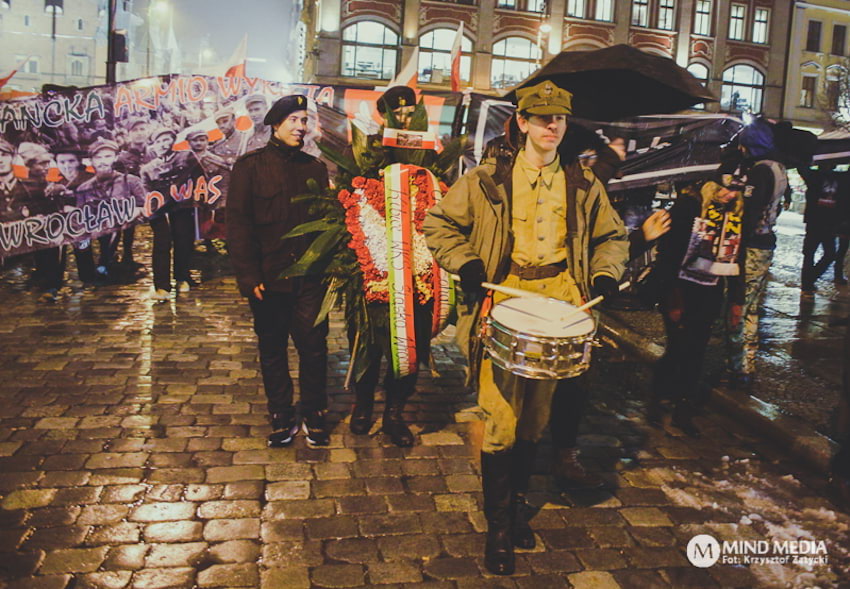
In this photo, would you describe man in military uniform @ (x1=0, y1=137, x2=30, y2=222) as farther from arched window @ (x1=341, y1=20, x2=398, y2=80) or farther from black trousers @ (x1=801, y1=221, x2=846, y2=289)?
arched window @ (x1=341, y1=20, x2=398, y2=80)

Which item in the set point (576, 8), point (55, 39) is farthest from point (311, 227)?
point (55, 39)

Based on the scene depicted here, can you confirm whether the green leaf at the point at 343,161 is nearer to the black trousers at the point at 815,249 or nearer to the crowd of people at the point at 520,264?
the crowd of people at the point at 520,264

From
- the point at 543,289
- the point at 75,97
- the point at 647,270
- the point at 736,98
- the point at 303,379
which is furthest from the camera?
the point at 736,98

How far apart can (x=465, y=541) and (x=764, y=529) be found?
67.3 inches

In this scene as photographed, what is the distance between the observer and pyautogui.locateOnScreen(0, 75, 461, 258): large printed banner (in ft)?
28.4

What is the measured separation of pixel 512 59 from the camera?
127 ft

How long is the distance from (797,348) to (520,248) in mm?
5588

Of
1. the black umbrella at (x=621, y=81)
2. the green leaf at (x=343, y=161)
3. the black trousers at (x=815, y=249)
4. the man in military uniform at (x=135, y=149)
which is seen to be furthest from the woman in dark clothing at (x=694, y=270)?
the man in military uniform at (x=135, y=149)

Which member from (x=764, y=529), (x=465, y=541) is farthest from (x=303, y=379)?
(x=764, y=529)

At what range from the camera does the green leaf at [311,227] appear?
455 centimetres

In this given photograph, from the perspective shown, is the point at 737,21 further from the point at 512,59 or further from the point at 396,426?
the point at 396,426

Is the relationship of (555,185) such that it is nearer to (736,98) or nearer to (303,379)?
(303,379)

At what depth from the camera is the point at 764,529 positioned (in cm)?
392

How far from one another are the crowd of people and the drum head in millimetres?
121
